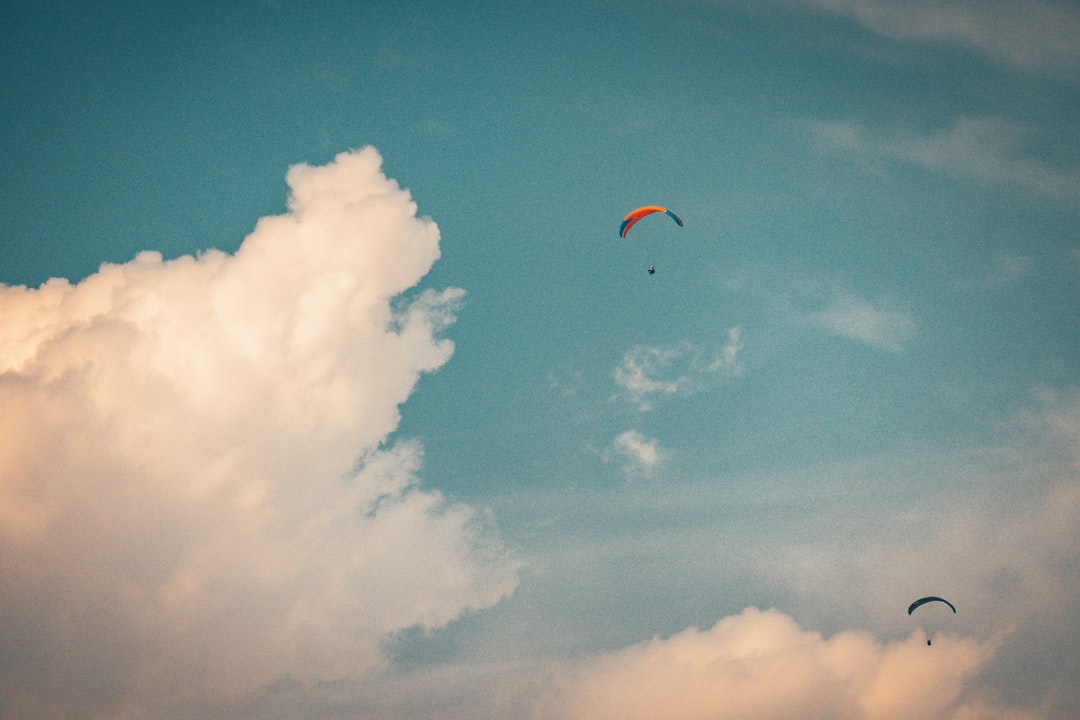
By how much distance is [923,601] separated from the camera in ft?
421

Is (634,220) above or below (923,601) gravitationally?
above

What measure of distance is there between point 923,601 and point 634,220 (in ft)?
228

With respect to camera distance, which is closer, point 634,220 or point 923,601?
point 634,220

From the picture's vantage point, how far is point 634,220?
11719 centimetres
